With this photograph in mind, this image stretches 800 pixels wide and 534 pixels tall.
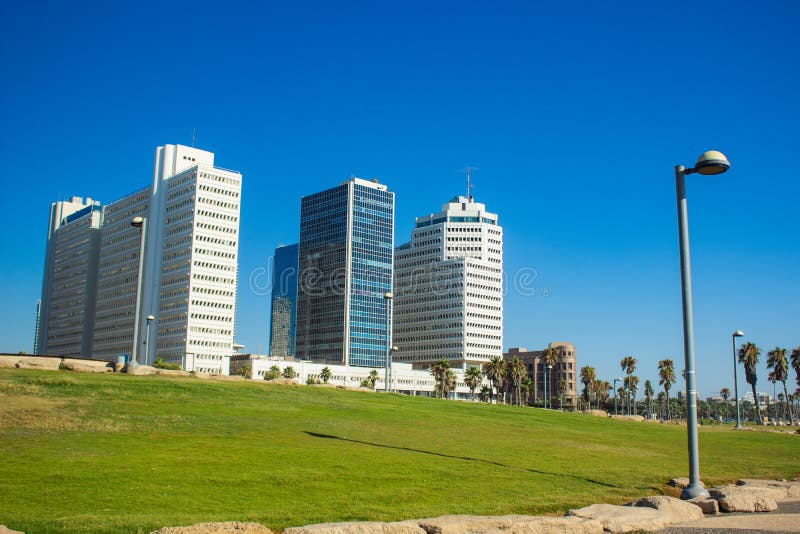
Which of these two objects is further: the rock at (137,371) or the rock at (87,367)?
the rock at (87,367)

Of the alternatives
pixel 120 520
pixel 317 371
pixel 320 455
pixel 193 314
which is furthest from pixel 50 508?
pixel 317 371

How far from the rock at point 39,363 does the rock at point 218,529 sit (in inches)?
1609

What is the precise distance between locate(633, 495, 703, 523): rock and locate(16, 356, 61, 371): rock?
42.8 metres

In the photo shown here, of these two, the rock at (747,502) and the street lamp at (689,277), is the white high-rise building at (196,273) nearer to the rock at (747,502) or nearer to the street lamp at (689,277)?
the street lamp at (689,277)

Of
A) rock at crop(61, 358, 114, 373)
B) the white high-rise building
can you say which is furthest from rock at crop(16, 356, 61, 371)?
the white high-rise building

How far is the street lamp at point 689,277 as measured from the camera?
19.4 meters

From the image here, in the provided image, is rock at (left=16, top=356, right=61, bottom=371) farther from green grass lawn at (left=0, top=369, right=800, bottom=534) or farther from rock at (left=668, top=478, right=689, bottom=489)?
rock at (left=668, top=478, right=689, bottom=489)

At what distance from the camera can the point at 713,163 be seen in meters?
19.4

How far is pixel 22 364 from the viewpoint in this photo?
161ft

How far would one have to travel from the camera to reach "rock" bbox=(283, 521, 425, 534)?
12.1 metres

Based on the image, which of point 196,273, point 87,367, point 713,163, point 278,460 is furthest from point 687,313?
point 196,273

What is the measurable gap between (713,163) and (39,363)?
47.7 m

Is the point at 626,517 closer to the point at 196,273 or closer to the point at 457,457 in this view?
the point at 457,457

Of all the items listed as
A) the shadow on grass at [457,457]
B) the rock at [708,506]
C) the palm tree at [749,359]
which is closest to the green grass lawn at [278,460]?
the shadow on grass at [457,457]
